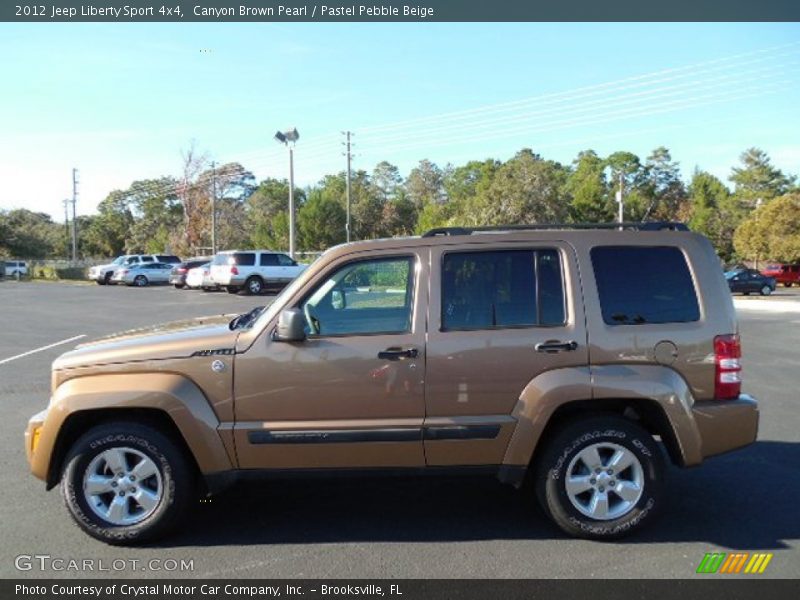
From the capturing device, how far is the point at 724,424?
14.2 feet

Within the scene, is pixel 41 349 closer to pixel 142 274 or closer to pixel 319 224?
pixel 142 274

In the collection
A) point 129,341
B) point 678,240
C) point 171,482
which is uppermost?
point 678,240

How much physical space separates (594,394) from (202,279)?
3125 centimetres

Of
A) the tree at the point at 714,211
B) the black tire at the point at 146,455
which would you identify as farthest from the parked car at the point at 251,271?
the tree at the point at 714,211

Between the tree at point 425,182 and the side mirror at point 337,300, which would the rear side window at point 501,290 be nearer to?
the side mirror at point 337,300

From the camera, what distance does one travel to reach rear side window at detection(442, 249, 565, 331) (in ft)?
14.2

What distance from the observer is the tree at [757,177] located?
291 ft

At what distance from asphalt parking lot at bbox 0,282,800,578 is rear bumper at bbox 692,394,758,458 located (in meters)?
0.58

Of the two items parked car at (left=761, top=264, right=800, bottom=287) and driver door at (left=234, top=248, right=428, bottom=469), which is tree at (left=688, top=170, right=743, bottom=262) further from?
driver door at (left=234, top=248, right=428, bottom=469)

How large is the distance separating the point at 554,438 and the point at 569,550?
0.68 meters
